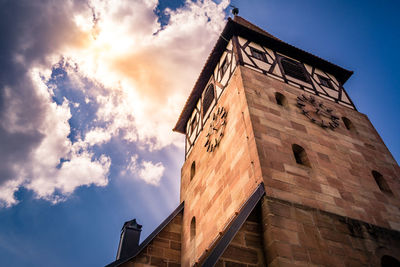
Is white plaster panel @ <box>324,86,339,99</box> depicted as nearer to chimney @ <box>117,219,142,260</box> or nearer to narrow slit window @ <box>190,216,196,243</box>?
narrow slit window @ <box>190,216,196,243</box>

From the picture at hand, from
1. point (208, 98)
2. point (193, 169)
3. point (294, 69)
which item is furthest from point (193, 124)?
point (294, 69)

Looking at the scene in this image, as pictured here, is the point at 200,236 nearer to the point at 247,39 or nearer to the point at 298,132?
the point at 298,132

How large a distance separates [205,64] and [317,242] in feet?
28.8

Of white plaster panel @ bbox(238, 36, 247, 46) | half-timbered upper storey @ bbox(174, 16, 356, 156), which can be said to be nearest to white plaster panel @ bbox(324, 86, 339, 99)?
half-timbered upper storey @ bbox(174, 16, 356, 156)

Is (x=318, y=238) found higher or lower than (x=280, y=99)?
lower

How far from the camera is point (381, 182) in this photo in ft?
25.9

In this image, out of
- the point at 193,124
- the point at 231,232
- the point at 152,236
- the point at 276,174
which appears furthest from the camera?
the point at 193,124

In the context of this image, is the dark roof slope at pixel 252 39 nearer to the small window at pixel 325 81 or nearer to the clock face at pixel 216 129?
the small window at pixel 325 81

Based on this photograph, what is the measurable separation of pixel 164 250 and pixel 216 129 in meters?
3.74

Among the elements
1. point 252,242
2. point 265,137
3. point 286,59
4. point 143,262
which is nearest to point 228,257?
point 252,242

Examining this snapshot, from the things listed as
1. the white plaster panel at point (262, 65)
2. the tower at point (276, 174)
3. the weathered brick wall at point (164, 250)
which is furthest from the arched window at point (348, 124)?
the weathered brick wall at point (164, 250)

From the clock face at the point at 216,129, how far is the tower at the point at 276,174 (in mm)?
43

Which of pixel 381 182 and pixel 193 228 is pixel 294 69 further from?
pixel 193 228

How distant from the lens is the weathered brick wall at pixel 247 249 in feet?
15.0
